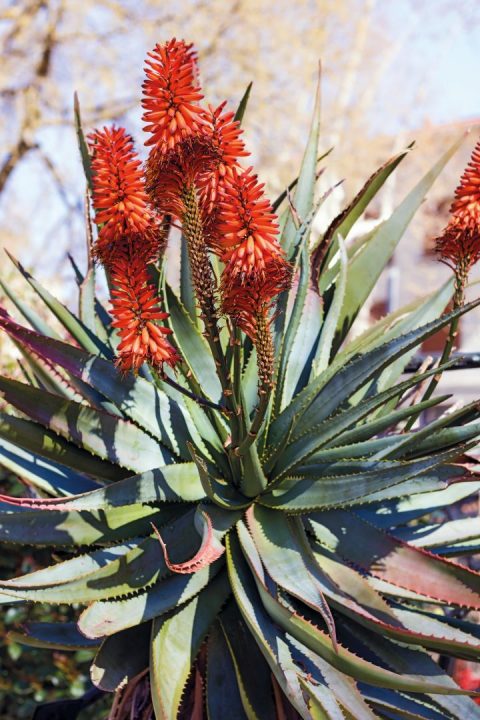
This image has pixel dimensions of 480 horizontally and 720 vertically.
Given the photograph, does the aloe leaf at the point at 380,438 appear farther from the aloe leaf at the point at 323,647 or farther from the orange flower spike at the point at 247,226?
the orange flower spike at the point at 247,226

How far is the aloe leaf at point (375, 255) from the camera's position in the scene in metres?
1.92

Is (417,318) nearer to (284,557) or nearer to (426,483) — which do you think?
(426,483)

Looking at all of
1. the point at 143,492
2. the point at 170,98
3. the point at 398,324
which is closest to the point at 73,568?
the point at 143,492

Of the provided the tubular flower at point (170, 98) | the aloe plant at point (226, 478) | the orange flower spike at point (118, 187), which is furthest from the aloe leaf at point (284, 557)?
the tubular flower at point (170, 98)

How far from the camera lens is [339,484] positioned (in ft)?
4.88

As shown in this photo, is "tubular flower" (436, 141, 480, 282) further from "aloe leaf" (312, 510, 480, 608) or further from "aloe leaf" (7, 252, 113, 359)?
"aloe leaf" (7, 252, 113, 359)

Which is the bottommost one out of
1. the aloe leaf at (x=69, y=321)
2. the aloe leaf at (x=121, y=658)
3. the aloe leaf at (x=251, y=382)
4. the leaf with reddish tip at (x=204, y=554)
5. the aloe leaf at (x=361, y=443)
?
the aloe leaf at (x=121, y=658)

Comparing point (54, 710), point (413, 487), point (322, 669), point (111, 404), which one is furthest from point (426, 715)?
point (54, 710)

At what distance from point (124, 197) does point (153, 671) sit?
2.72ft

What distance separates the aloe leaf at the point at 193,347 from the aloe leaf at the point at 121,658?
1.72 feet

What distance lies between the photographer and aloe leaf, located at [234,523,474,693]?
1.29 m

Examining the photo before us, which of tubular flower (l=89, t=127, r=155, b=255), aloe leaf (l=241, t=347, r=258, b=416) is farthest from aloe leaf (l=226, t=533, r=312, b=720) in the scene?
tubular flower (l=89, t=127, r=155, b=255)

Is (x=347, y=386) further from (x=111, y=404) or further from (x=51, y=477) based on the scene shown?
(x=51, y=477)

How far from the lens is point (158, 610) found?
1.45 meters
